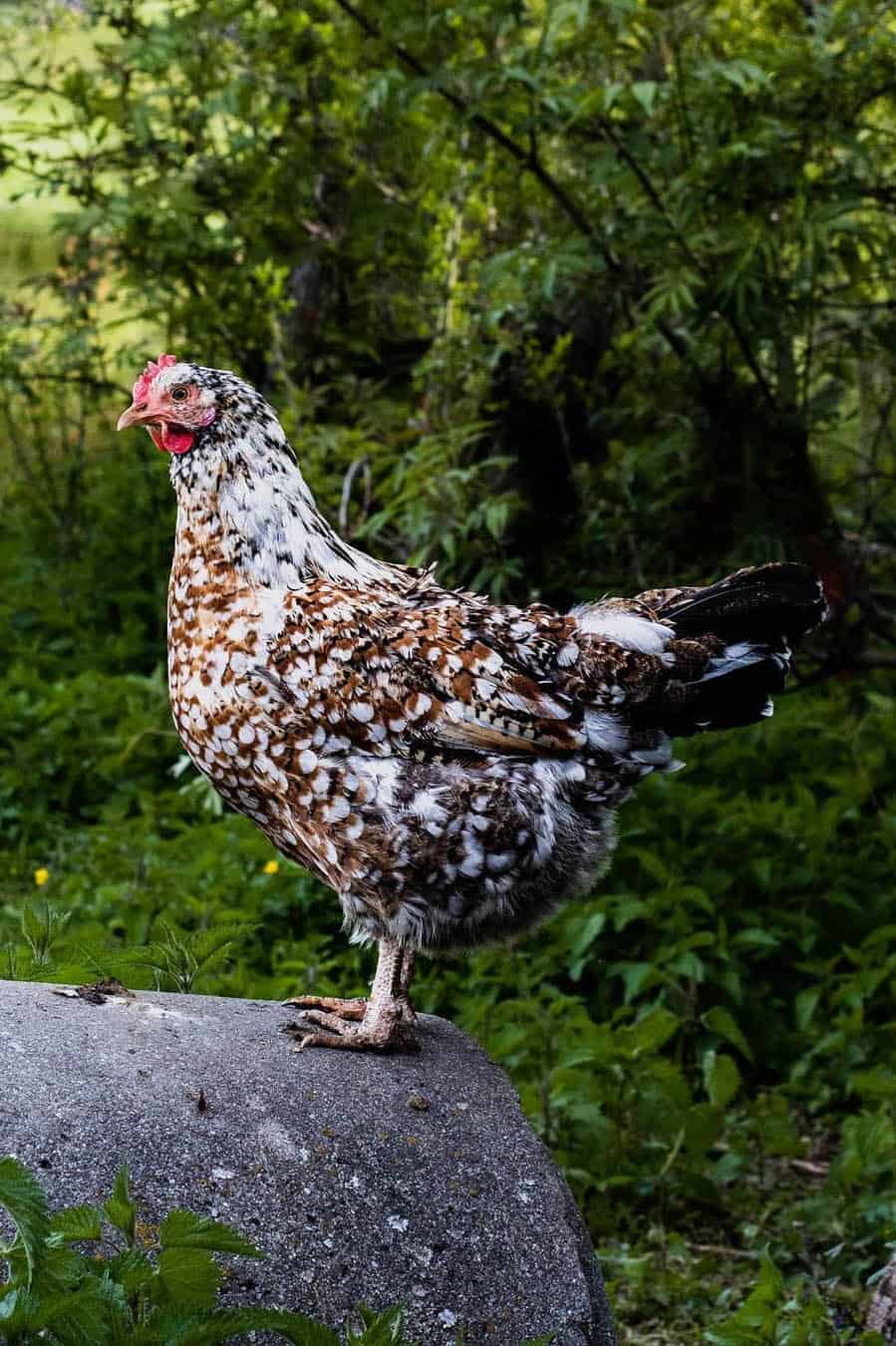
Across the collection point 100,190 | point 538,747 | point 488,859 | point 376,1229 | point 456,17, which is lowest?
point 376,1229

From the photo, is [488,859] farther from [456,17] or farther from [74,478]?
[74,478]

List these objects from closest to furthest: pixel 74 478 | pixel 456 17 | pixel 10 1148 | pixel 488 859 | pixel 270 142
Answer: pixel 10 1148 < pixel 488 859 < pixel 456 17 < pixel 270 142 < pixel 74 478

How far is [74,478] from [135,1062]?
237 inches

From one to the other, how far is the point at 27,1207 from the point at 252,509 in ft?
6.04

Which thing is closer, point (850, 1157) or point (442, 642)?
point (442, 642)

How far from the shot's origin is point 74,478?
27.6 ft

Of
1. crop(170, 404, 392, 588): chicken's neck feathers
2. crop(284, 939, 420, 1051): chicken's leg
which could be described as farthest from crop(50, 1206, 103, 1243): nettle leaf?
crop(170, 404, 392, 588): chicken's neck feathers

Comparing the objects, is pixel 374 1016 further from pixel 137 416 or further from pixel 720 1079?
pixel 720 1079

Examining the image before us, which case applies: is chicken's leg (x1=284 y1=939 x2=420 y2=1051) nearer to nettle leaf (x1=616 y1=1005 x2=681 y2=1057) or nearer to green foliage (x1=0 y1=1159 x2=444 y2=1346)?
green foliage (x1=0 y1=1159 x2=444 y2=1346)

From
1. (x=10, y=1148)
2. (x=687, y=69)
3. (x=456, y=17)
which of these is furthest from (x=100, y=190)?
(x=10, y=1148)

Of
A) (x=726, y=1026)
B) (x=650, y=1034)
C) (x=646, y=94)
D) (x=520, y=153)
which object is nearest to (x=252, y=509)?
(x=650, y=1034)

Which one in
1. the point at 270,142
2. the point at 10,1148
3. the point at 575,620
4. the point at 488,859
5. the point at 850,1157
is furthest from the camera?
the point at 270,142

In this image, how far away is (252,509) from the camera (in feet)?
11.6

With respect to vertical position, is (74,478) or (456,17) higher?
(456,17)
